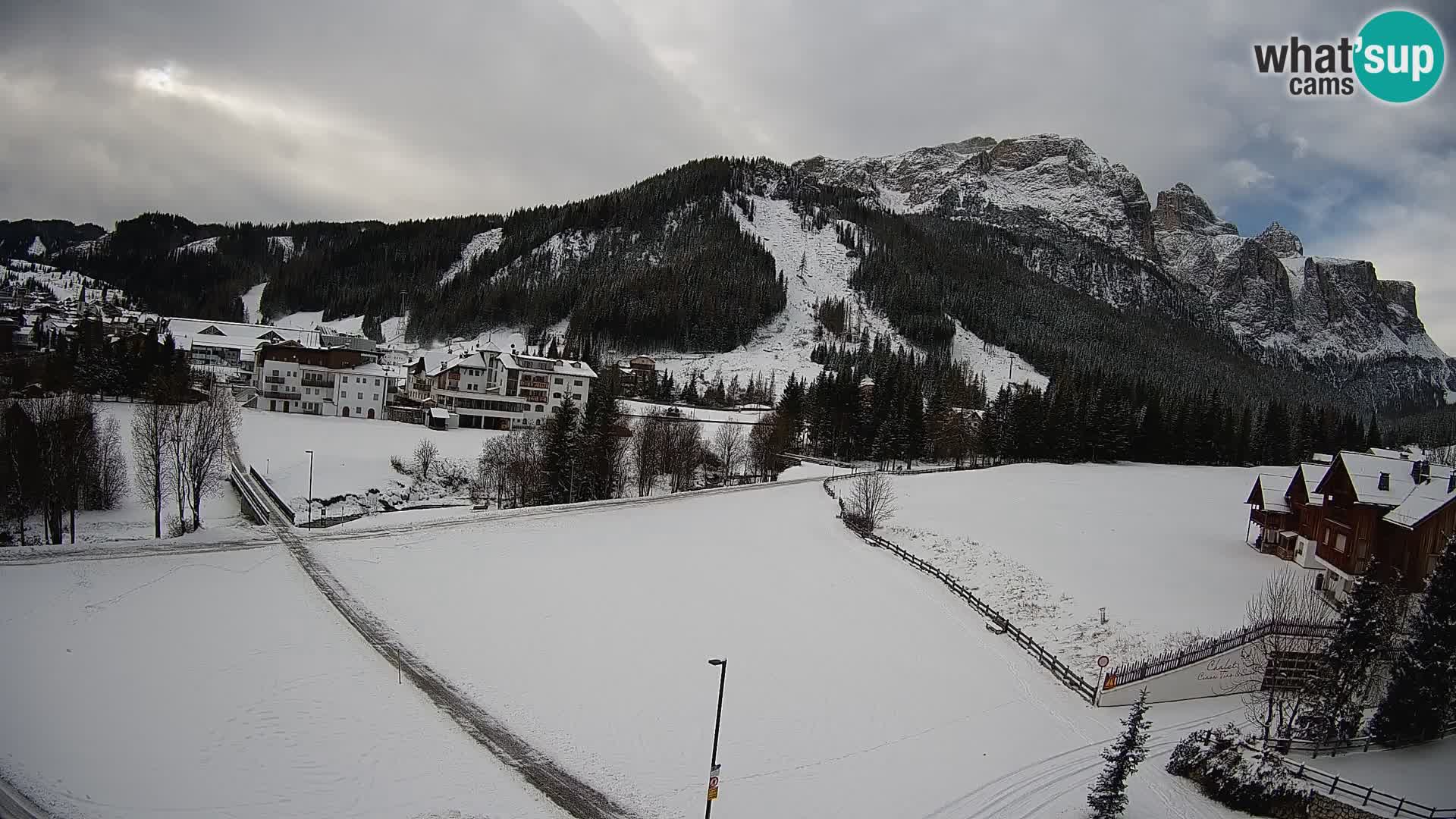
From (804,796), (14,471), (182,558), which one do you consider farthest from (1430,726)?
(14,471)

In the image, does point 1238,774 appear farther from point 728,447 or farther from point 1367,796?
point 728,447

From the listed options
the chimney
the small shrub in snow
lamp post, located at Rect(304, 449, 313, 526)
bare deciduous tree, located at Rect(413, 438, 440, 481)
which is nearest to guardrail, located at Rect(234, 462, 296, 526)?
lamp post, located at Rect(304, 449, 313, 526)

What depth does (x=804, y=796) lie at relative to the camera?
18.2 metres

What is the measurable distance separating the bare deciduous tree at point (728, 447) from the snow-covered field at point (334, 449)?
24.6 metres

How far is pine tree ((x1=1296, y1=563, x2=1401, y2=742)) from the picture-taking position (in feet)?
67.4

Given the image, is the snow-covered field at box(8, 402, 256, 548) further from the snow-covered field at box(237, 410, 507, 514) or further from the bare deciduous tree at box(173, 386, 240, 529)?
the snow-covered field at box(237, 410, 507, 514)

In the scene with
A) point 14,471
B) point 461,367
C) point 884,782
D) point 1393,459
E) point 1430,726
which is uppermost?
point 461,367

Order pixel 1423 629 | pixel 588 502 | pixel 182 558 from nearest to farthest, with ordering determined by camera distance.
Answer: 1. pixel 1423 629
2. pixel 182 558
3. pixel 588 502

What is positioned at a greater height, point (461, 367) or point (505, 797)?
point (461, 367)

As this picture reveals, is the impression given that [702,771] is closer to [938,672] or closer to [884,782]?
[884,782]

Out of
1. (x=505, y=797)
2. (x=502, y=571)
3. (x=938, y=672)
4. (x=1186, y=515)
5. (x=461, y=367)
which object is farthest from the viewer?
(x=461, y=367)

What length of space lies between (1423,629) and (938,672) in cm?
1436

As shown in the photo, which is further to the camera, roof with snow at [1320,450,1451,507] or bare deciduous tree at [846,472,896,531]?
bare deciduous tree at [846,472,896,531]

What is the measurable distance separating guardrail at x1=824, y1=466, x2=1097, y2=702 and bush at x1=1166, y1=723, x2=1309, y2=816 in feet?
17.1
